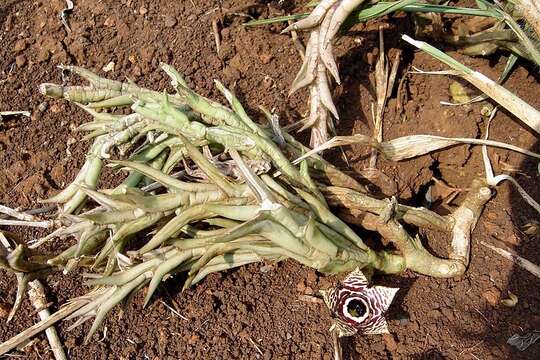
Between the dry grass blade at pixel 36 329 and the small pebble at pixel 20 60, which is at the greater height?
the small pebble at pixel 20 60

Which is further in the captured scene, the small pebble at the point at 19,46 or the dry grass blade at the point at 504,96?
the small pebble at the point at 19,46

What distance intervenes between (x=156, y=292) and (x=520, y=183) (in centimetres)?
95

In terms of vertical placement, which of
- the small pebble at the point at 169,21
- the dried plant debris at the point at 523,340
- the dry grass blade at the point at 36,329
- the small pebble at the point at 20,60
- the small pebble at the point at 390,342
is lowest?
the dried plant debris at the point at 523,340

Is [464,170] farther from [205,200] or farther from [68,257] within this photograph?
[68,257]

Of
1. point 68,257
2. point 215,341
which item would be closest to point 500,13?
point 215,341

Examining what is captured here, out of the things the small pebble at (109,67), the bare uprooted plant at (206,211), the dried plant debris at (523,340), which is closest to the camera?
the bare uprooted plant at (206,211)

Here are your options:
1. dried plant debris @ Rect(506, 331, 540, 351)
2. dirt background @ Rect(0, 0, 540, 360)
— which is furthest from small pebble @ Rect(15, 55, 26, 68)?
dried plant debris @ Rect(506, 331, 540, 351)

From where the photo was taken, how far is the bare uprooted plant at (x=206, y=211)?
45.4 inches

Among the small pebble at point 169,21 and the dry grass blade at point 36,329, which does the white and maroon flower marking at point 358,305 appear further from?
the small pebble at point 169,21

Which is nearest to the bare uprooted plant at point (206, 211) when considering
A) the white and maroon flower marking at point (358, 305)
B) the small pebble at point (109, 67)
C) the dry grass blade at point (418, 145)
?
the white and maroon flower marking at point (358, 305)

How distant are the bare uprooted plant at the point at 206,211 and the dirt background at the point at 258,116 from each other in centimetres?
9

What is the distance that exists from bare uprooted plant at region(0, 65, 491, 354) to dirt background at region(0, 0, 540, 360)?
0.30 ft

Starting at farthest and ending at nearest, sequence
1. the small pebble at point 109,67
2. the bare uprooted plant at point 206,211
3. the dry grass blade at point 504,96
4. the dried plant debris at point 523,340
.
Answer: the small pebble at point 109,67 < the dry grass blade at point 504,96 < the dried plant debris at point 523,340 < the bare uprooted plant at point 206,211

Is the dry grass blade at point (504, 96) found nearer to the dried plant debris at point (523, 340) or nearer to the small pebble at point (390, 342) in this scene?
the dried plant debris at point (523, 340)
